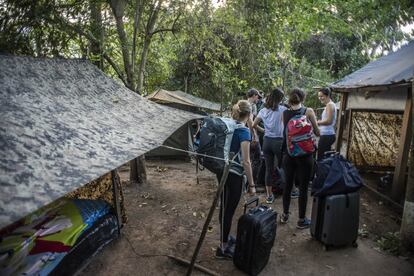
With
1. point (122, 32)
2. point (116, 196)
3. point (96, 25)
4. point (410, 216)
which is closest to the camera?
point (410, 216)

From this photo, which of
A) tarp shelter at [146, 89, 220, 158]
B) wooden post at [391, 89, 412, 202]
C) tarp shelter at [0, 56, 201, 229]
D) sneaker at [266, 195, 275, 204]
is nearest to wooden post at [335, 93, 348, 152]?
wooden post at [391, 89, 412, 202]

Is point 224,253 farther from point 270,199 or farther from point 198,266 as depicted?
point 270,199

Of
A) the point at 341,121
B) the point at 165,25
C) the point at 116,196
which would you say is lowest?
the point at 116,196

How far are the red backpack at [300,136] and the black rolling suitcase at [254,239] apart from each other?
100 centimetres

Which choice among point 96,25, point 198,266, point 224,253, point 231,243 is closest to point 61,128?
point 198,266

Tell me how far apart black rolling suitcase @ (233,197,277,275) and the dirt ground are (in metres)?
0.21

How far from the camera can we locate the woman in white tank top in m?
5.10

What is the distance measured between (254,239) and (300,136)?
150cm

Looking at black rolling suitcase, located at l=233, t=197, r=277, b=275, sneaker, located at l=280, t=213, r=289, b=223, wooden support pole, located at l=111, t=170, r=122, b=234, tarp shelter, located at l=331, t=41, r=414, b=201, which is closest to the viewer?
black rolling suitcase, located at l=233, t=197, r=277, b=275

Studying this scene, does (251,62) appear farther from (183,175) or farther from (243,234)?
(243,234)

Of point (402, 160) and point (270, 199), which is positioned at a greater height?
point (402, 160)

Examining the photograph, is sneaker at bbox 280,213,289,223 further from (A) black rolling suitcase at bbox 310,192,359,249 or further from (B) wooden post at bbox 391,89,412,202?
(B) wooden post at bbox 391,89,412,202

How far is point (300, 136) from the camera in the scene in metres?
3.90

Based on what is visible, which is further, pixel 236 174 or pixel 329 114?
pixel 329 114
